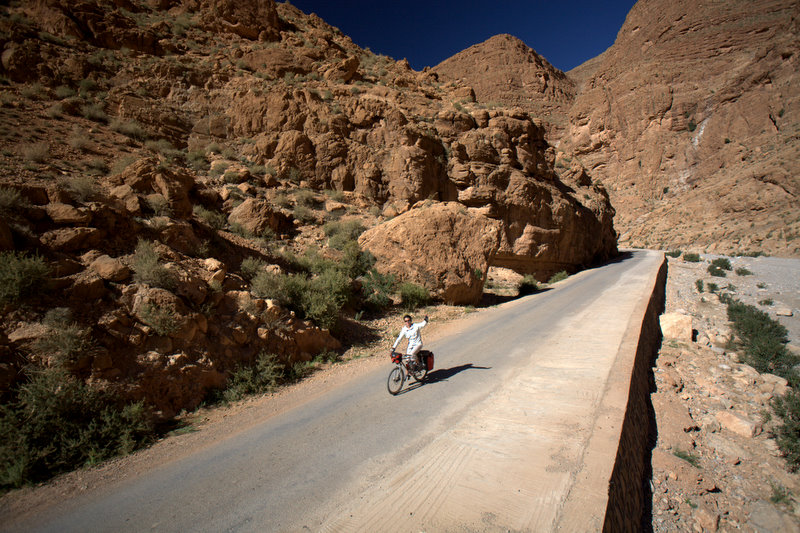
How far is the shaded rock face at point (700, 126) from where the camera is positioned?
33.1m

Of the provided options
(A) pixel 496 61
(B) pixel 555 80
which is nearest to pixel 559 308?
(A) pixel 496 61

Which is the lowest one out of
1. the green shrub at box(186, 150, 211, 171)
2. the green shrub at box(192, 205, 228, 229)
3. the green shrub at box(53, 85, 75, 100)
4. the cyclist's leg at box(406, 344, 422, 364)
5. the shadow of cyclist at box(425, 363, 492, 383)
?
the shadow of cyclist at box(425, 363, 492, 383)

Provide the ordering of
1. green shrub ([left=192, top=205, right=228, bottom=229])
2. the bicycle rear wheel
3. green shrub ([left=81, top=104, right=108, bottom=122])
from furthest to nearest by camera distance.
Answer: green shrub ([left=81, top=104, right=108, bottom=122]) < green shrub ([left=192, top=205, right=228, bottom=229]) < the bicycle rear wheel

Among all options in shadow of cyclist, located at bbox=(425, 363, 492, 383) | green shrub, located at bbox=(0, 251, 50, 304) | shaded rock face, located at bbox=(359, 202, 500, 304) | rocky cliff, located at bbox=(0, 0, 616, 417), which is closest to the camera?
green shrub, located at bbox=(0, 251, 50, 304)

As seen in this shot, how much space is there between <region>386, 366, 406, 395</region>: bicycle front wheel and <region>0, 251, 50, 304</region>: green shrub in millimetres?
5595

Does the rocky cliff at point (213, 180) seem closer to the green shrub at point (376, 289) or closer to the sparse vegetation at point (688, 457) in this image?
the green shrub at point (376, 289)

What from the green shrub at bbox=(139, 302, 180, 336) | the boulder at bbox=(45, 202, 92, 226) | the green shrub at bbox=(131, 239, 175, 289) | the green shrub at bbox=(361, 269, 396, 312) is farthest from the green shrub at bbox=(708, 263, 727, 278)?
the boulder at bbox=(45, 202, 92, 226)

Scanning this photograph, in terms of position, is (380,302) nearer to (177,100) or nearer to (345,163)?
(345,163)

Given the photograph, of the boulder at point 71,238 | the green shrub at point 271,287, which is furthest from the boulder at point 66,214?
the green shrub at point 271,287

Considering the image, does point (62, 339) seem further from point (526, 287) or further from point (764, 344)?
point (526, 287)

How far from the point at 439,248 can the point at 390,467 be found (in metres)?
10.1

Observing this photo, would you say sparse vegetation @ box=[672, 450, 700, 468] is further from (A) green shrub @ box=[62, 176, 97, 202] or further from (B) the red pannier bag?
(A) green shrub @ box=[62, 176, 97, 202]

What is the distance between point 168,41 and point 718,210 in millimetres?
51710

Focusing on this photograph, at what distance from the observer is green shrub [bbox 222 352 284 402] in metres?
5.96
